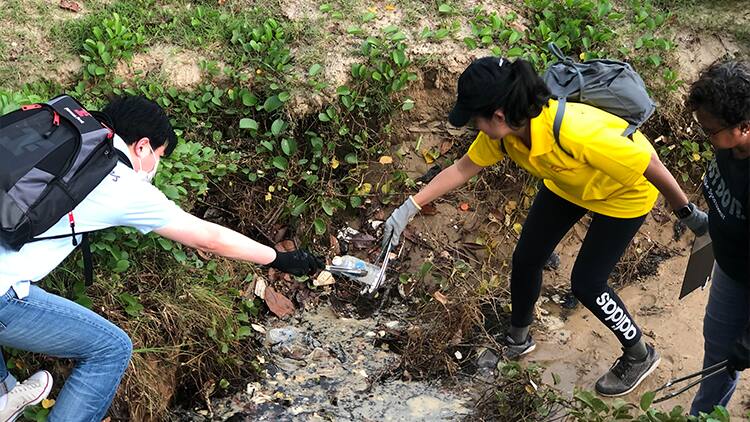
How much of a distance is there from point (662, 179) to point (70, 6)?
3.91 m

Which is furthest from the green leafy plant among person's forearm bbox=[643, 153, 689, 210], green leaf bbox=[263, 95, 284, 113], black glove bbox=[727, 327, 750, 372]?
black glove bbox=[727, 327, 750, 372]

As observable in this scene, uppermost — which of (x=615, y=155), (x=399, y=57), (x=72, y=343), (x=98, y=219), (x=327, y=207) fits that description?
(x=615, y=155)

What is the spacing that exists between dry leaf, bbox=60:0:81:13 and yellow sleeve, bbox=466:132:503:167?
3.06 meters

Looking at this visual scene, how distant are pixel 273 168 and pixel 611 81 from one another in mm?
2260

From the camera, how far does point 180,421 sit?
364 centimetres

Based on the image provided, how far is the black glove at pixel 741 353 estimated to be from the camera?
2480 mm

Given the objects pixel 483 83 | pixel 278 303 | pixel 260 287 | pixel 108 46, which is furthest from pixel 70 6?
pixel 483 83

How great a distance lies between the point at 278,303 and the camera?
441 centimetres

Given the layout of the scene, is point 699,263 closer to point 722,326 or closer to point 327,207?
point 722,326

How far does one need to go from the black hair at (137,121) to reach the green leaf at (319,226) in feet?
6.16

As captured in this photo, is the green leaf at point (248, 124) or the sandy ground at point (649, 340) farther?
the green leaf at point (248, 124)

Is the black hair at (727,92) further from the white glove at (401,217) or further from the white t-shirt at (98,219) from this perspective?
the white t-shirt at (98,219)

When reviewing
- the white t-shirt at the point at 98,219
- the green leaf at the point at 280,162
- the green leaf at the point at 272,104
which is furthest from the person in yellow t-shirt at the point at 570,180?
the green leaf at the point at 272,104

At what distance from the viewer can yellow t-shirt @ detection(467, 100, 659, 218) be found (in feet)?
9.44
